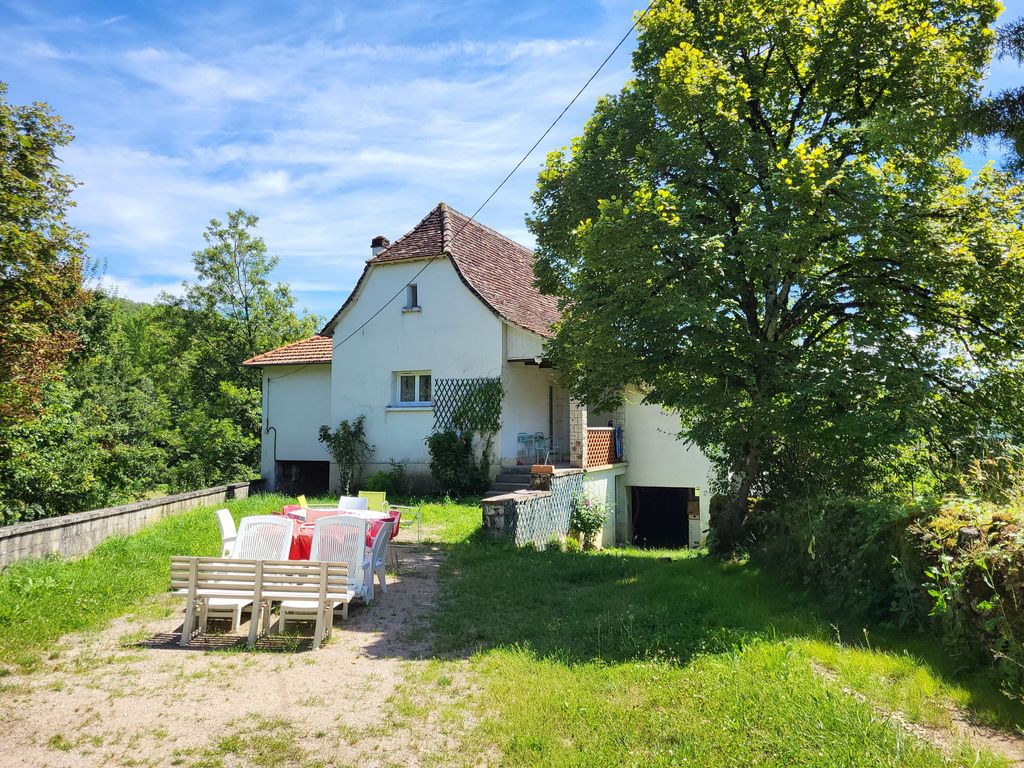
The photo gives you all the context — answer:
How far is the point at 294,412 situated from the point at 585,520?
A: 447 inches

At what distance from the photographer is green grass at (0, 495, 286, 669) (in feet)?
20.5

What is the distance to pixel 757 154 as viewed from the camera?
30.0 ft

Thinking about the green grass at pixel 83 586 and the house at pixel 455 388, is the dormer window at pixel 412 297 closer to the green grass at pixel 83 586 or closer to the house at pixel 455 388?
the house at pixel 455 388

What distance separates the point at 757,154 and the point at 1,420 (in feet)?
35.4

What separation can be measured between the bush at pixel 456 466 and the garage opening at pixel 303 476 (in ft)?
19.6

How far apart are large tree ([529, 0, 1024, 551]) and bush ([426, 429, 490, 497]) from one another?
725 centimetres

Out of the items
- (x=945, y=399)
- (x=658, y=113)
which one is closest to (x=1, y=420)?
(x=658, y=113)

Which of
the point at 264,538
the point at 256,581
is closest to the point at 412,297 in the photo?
the point at 264,538

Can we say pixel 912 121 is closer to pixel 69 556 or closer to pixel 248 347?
pixel 69 556

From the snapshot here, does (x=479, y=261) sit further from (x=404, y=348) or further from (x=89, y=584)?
(x=89, y=584)

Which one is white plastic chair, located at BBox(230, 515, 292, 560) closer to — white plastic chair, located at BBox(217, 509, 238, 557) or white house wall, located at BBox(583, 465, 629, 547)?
white plastic chair, located at BBox(217, 509, 238, 557)

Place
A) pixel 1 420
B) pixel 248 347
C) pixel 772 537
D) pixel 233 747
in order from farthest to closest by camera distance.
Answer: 1. pixel 248 347
2. pixel 772 537
3. pixel 1 420
4. pixel 233 747

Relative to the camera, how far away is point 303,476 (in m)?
21.8

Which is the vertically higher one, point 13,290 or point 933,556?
point 13,290
